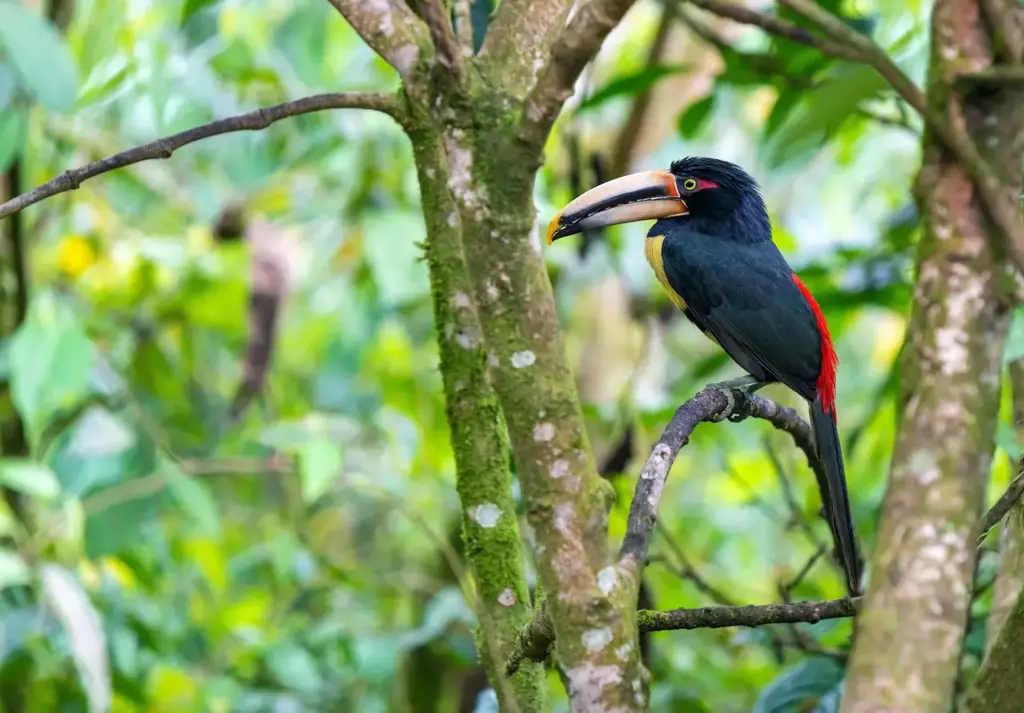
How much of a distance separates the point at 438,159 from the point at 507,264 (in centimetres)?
54

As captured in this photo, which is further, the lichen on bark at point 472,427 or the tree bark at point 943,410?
the lichen on bark at point 472,427

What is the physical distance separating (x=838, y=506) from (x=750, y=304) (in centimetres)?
95

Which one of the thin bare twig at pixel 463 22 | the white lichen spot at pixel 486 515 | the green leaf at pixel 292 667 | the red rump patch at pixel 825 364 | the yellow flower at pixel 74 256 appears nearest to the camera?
the thin bare twig at pixel 463 22

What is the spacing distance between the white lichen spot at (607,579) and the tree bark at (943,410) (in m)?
0.26

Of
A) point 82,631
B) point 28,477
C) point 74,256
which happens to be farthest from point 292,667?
point 74,256

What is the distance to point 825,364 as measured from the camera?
9.35 ft

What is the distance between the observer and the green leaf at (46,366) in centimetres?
296

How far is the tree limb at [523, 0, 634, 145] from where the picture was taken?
1165 mm

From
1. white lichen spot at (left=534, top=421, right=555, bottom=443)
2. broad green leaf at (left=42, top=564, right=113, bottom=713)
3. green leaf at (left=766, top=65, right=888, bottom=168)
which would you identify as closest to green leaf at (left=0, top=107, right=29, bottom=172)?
broad green leaf at (left=42, top=564, right=113, bottom=713)

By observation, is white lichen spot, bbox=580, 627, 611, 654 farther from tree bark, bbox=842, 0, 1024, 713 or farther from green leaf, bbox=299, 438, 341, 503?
green leaf, bbox=299, 438, 341, 503

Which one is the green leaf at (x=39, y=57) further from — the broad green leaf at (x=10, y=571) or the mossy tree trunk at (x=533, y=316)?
the mossy tree trunk at (x=533, y=316)

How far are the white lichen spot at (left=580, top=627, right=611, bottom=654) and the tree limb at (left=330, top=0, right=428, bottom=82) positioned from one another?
70 centimetres

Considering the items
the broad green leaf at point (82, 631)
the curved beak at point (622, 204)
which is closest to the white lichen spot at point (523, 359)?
the curved beak at point (622, 204)

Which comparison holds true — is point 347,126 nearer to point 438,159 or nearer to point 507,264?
point 438,159
